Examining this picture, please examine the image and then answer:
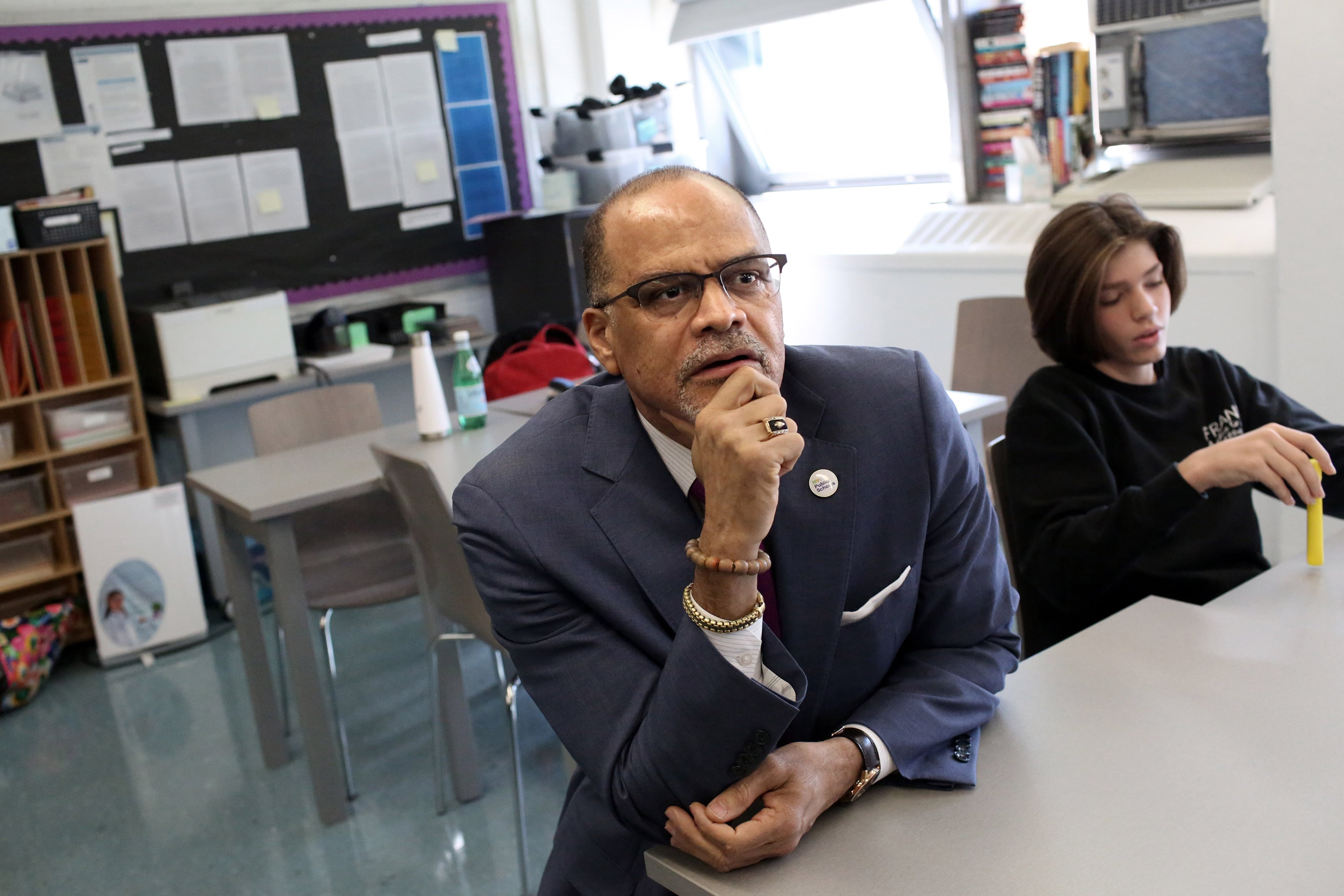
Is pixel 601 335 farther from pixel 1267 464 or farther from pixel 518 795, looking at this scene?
pixel 518 795

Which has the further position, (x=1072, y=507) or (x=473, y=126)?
(x=473, y=126)

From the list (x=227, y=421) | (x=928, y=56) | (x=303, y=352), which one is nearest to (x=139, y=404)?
(x=227, y=421)

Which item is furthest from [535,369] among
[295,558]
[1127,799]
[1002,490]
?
[1127,799]

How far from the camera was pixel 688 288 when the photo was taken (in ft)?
3.79

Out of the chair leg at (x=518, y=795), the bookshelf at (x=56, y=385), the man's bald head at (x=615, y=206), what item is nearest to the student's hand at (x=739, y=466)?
the man's bald head at (x=615, y=206)

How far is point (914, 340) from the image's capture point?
3955 millimetres

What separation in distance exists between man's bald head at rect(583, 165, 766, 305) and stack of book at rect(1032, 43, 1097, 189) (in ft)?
9.39

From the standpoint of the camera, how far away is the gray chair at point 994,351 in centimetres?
301

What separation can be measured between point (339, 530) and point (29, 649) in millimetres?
1129

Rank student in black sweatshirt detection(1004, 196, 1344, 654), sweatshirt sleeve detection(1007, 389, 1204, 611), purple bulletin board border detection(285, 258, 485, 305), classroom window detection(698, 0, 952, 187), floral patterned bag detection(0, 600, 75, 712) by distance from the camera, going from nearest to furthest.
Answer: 1. sweatshirt sleeve detection(1007, 389, 1204, 611)
2. student in black sweatshirt detection(1004, 196, 1344, 654)
3. floral patterned bag detection(0, 600, 75, 712)
4. classroom window detection(698, 0, 952, 187)
5. purple bulletin board border detection(285, 258, 485, 305)

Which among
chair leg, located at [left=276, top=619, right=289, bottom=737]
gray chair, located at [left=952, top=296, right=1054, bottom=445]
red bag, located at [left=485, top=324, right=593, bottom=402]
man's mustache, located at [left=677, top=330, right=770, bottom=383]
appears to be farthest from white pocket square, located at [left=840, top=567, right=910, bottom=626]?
red bag, located at [left=485, top=324, right=593, bottom=402]

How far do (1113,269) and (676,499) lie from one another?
0.95 m

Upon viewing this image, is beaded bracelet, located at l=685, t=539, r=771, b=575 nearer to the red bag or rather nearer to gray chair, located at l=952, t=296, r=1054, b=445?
gray chair, located at l=952, t=296, r=1054, b=445

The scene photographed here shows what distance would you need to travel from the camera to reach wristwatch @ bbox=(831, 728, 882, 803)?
110 cm
